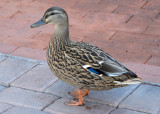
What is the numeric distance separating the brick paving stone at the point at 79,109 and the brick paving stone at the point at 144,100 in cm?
19

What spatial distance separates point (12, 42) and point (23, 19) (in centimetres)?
83

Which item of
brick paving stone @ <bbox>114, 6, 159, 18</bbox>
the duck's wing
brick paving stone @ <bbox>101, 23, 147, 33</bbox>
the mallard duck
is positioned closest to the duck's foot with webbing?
the mallard duck

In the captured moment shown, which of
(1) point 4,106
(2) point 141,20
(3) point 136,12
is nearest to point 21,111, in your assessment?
(1) point 4,106

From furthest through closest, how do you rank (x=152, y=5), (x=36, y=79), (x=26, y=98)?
(x=152, y=5) → (x=36, y=79) → (x=26, y=98)

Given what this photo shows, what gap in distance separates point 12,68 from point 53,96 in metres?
0.84

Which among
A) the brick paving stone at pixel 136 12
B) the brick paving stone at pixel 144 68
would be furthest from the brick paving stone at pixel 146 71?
the brick paving stone at pixel 136 12

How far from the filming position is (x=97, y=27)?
610 cm

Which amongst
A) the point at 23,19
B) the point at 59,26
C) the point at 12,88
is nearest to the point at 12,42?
the point at 23,19

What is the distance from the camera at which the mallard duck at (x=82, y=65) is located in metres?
4.00

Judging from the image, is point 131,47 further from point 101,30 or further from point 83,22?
point 83,22

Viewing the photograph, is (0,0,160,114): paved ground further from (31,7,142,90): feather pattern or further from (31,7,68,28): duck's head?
(31,7,68,28): duck's head

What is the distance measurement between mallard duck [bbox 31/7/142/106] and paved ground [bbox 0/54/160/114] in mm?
180

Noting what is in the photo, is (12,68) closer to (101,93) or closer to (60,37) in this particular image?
(60,37)

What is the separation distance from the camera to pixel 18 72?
15.9ft
